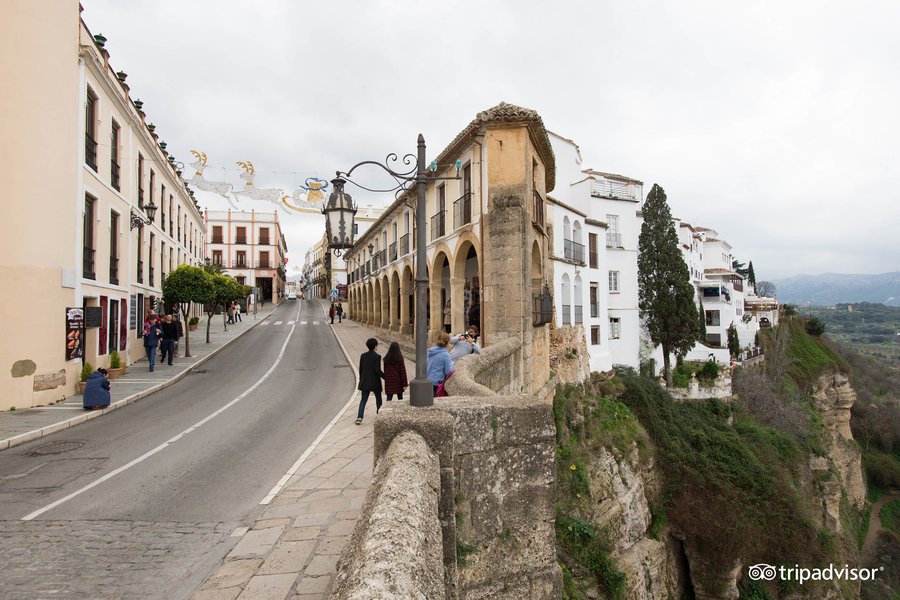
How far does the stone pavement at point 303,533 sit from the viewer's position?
3.88 m

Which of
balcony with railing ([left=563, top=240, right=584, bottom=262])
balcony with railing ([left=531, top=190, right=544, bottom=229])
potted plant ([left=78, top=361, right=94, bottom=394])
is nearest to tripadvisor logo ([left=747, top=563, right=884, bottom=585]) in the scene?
balcony with railing ([left=563, top=240, right=584, bottom=262])

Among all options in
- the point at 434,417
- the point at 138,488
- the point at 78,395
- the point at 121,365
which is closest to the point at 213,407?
the point at 78,395

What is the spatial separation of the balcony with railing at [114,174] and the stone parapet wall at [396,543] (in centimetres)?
1653

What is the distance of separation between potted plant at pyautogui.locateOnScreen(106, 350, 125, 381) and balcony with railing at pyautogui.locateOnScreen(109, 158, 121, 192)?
17.7 ft

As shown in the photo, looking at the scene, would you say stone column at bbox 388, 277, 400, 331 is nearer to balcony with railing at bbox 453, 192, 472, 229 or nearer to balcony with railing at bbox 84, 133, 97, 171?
balcony with railing at bbox 453, 192, 472, 229

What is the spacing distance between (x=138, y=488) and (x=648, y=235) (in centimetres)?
2745

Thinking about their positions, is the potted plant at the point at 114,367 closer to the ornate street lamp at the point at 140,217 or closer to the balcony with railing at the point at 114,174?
the ornate street lamp at the point at 140,217

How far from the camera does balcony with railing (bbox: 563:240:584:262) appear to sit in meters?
20.5

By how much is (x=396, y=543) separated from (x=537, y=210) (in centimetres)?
1321

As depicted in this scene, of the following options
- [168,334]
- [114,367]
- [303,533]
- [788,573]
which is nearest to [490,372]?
[303,533]

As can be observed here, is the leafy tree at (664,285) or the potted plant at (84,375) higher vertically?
A: the leafy tree at (664,285)

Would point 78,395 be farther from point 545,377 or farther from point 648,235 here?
point 648,235

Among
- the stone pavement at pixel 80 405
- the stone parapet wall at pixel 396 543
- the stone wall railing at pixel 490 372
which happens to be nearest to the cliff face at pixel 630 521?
the stone wall railing at pixel 490 372

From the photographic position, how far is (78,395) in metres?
12.1
